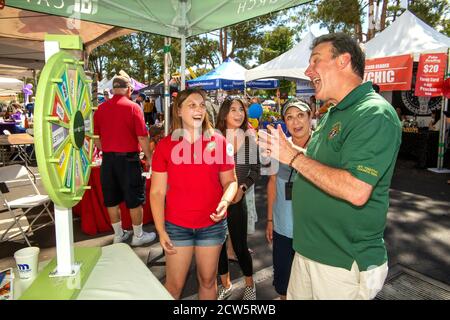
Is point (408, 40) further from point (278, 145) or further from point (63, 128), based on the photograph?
point (63, 128)

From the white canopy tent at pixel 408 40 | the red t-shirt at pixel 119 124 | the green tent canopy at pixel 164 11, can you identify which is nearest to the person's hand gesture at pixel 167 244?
the green tent canopy at pixel 164 11

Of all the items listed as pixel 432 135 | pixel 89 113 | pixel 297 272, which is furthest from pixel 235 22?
pixel 432 135

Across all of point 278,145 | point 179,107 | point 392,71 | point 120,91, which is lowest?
point 278,145

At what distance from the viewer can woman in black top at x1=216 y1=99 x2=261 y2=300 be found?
2.68 m

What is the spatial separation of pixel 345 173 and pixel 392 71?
24.0ft

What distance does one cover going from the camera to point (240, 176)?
280 cm

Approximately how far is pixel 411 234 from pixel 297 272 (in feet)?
10.7

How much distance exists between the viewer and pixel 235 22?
3.34 metres

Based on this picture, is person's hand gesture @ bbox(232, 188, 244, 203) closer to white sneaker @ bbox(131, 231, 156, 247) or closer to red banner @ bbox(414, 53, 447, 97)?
white sneaker @ bbox(131, 231, 156, 247)

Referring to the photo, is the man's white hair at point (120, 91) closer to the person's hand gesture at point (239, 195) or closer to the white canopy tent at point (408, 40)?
the person's hand gesture at point (239, 195)

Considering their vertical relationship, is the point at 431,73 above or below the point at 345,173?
above

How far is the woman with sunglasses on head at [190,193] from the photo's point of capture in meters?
2.05

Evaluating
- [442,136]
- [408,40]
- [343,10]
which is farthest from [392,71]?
[343,10]
